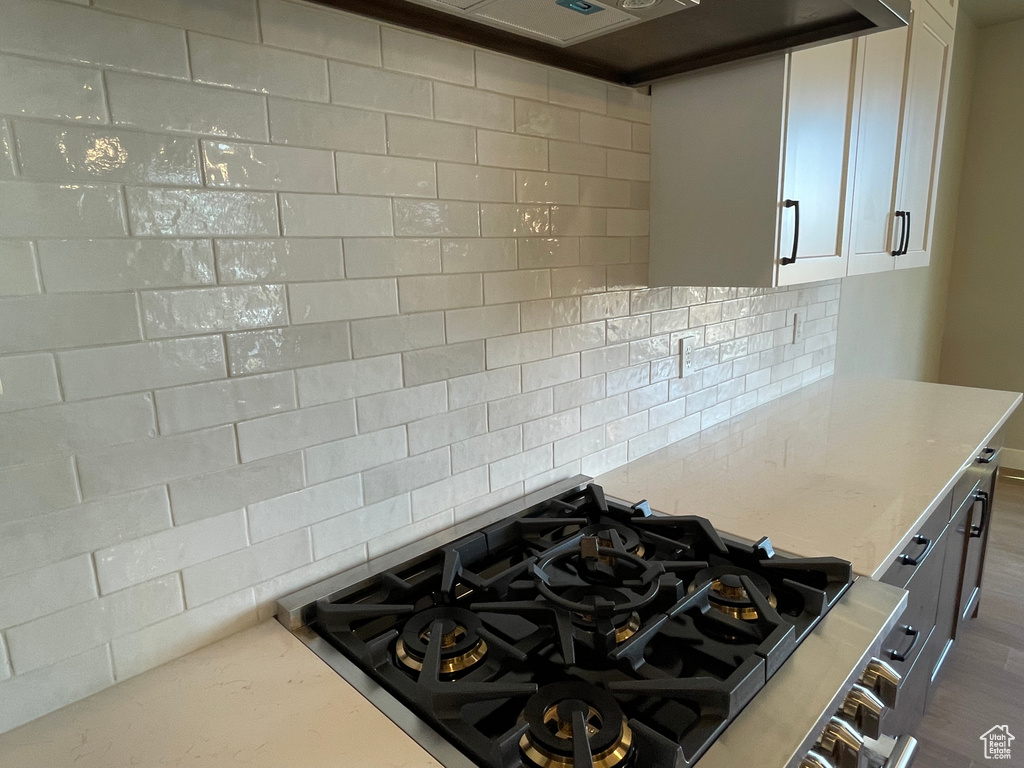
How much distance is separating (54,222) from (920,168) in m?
2.54

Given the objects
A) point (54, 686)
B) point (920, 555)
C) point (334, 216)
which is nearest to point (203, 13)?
point (334, 216)

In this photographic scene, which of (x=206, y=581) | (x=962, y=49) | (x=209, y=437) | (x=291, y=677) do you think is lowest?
(x=291, y=677)

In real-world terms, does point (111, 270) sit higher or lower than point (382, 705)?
higher

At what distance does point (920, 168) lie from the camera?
2240 mm

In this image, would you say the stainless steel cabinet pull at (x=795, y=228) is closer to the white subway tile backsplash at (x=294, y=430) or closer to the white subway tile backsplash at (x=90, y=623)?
the white subway tile backsplash at (x=294, y=430)

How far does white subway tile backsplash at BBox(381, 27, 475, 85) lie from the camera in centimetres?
108

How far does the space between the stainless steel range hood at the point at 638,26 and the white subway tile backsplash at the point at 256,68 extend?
0.11m

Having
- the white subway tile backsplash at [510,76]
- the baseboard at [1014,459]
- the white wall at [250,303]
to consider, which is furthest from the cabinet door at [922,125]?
the baseboard at [1014,459]

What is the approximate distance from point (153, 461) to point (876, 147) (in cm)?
202

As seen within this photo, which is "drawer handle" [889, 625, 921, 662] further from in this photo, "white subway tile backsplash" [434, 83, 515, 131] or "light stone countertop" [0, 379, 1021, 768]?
"white subway tile backsplash" [434, 83, 515, 131]

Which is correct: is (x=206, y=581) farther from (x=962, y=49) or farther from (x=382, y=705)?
(x=962, y=49)

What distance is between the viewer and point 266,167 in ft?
3.15

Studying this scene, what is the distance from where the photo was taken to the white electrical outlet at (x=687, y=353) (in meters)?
1.85

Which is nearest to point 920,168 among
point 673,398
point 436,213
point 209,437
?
point 673,398
